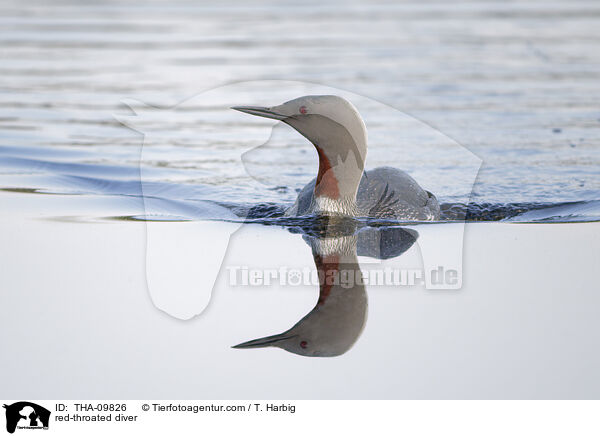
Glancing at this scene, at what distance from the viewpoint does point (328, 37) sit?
14930 millimetres

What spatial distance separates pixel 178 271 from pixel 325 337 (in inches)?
47.5

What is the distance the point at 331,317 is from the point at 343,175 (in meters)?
1.84

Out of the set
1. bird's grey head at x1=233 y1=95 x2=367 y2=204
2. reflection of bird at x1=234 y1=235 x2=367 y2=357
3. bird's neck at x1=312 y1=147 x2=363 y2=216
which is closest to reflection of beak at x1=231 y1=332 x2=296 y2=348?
reflection of bird at x1=234 y1=235 x2=367 y2=357

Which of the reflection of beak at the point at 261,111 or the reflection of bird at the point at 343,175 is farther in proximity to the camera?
the reflection of bird at the point at 343,175

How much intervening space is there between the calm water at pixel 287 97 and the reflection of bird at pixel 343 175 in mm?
471

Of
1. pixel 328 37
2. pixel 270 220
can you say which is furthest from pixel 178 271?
pixel 328 37

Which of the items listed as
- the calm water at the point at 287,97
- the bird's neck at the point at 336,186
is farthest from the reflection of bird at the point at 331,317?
the calm water at the point at 287,97

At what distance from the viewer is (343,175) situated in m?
6.34

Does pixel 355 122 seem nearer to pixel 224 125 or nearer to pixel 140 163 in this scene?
pixel 140 163

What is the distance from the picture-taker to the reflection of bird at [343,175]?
593cm
